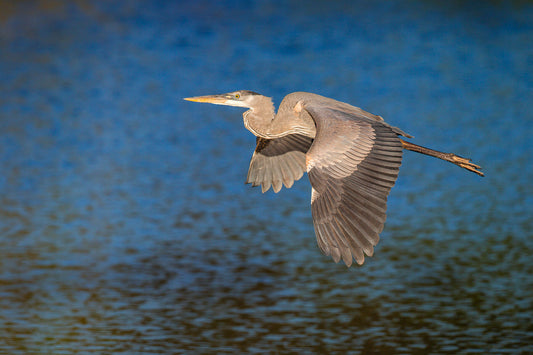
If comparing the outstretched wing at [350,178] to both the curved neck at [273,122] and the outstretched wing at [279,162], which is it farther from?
the outstretched wing at [279,162]

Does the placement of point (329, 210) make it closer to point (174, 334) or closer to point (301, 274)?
point (174, 334)

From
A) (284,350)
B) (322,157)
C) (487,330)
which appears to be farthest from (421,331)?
(322,157)

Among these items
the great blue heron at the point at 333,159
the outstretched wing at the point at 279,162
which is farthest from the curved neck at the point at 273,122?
the outstretched wing at the point at 279,162

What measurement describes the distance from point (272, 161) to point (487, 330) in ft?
9.20

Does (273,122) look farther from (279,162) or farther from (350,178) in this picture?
(350,178)

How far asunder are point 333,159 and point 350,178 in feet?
0.66

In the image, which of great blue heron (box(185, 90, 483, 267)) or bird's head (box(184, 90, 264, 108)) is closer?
great blue heron (box(185, 90, 483, 267))

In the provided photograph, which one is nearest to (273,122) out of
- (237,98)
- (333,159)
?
(237,98)

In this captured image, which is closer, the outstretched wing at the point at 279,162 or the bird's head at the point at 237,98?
the bird's head at the point at 237,98

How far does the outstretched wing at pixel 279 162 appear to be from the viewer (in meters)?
6.75

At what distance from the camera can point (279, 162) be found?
22.2 ft

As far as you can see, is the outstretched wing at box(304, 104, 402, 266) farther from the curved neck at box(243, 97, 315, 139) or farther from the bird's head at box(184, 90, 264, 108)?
the bird's head at box(184, 90, 264, 108)

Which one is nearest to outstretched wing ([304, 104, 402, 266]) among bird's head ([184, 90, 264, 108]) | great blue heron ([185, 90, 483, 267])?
great blue heron ([185, 90, 483, 267])

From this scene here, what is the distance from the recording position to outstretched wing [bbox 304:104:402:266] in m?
5.12
